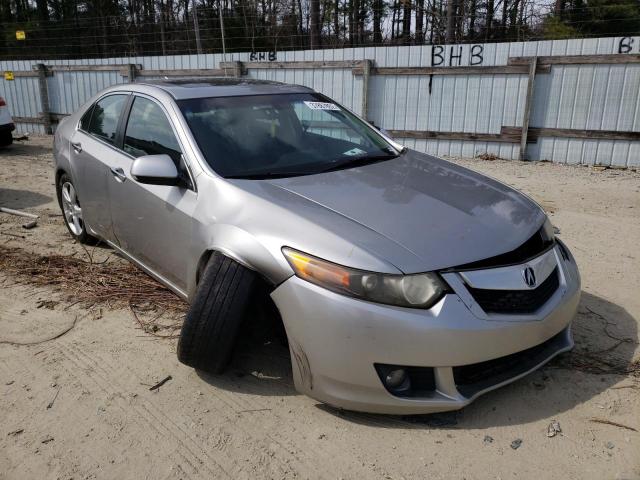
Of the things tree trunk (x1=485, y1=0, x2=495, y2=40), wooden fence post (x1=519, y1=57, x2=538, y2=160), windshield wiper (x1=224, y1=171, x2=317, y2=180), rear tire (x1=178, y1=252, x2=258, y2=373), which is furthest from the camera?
tree trunk (x1=485, y1=0, x2=495, y2=40)

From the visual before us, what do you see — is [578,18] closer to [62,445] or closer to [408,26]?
[408,26]

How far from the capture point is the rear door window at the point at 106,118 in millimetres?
4176

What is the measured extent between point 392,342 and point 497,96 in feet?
28.2

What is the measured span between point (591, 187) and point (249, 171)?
20.4 feet

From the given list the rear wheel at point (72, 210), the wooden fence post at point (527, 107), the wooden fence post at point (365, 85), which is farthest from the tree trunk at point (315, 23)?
the rear wheel at point (72, 210)

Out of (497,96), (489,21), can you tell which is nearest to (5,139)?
(497,96)

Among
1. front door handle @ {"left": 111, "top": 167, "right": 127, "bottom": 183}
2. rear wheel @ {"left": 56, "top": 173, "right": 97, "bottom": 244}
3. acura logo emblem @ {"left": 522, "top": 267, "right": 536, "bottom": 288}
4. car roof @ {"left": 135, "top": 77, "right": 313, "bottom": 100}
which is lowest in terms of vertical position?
rear wheel @ {"left": 56, "top": 173, "right": 97, "bottom": 244}

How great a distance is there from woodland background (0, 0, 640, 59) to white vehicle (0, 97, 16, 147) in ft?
18.5

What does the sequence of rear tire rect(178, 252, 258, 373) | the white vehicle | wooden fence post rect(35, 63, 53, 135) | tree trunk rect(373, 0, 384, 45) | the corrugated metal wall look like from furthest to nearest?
tree trunk rect(373, 0, 384, 45), wooden fence post rect(35, 63, 53, 135), the white vehicle, the corrugated metal wall, rear tire rect(178, 252, 258, 373)

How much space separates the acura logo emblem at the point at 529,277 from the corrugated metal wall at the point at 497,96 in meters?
7.92

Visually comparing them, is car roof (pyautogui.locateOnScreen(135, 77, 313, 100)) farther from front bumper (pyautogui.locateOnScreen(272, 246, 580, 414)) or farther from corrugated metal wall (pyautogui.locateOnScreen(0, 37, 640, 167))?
corrugated metal wall (pyautogui.locateOnScreen(0, 37, 640, 167))

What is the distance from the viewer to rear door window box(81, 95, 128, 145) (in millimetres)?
4176

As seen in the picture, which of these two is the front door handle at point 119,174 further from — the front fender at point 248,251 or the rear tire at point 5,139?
the rear tire at point 5,139

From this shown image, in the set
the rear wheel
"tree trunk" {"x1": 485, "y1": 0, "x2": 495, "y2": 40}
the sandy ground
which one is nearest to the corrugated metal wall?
"tree trunk" {"x1": 485, "y1": 0, "x2": 495, "y2": 40}
